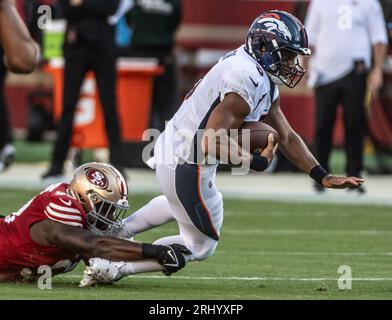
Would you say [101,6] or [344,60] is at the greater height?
[101,6]

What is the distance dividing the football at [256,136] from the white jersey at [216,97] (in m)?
0.12

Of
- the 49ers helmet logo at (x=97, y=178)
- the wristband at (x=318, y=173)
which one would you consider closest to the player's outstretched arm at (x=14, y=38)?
the 49ers helmet logo at (x=97, y=178)

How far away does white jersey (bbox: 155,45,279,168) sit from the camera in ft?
26.4

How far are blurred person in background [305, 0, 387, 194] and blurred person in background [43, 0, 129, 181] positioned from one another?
6.63 feet

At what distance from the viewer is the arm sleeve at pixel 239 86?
7.98 m

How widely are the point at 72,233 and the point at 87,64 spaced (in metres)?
6.54

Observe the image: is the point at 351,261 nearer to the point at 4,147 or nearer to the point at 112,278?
the point at 112,278

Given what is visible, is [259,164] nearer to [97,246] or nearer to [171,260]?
[171,260]

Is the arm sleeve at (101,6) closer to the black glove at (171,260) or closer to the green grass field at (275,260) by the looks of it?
the green grass field at (275,260)

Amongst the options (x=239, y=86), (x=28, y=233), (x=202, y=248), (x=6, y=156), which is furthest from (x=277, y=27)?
(x=6, y=156)

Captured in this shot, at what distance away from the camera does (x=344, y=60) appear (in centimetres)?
1402

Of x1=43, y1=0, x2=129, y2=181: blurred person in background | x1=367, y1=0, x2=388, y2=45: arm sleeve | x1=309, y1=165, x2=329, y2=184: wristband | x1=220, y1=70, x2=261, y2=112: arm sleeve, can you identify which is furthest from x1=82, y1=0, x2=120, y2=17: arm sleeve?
x1=220, y1=70, x2=261, y2=112: arm sleeve

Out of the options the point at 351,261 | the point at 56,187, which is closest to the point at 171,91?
the point at 351,261

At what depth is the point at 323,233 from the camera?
11164 mm
